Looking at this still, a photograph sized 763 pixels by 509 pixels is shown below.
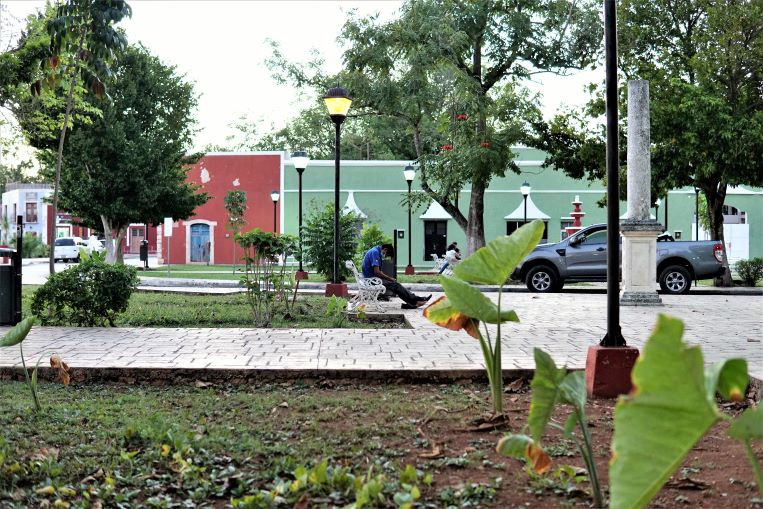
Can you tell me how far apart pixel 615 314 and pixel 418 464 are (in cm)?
223

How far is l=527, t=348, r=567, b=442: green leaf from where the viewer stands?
311cm

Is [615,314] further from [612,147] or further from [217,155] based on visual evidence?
[217,155]

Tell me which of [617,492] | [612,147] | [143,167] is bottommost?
[617,492]

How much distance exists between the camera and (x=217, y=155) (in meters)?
41.8

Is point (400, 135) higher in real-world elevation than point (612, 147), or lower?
higher

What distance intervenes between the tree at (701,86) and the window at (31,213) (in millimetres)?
57491

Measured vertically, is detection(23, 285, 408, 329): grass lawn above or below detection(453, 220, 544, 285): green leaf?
below

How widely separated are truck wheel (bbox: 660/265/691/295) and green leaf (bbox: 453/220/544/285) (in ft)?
51.1

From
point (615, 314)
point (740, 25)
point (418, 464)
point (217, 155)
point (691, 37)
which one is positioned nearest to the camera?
point (418, 464)

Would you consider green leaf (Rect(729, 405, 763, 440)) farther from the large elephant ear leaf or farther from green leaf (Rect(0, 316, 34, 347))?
green leaf (Rect(0, 316, 34, 347))

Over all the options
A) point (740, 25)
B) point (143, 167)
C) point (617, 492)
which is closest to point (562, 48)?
point (740, 25)

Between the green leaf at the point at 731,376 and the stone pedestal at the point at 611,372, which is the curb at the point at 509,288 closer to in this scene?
the stone pedestal at the point at 611,372

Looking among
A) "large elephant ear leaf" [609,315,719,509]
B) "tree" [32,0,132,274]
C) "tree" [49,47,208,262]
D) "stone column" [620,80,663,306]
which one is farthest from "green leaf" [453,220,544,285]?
"tree" [49,47,208,262]

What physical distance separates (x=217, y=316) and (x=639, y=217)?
741 cm
